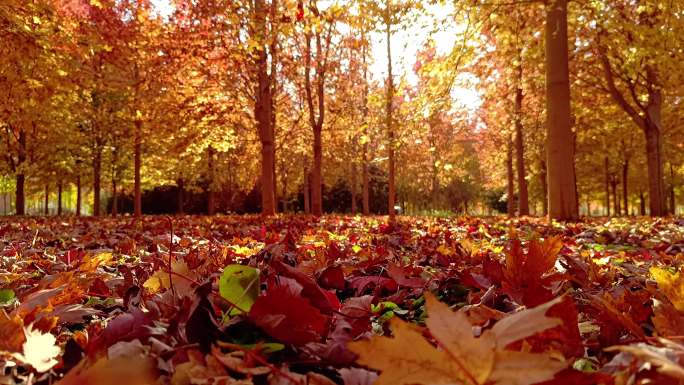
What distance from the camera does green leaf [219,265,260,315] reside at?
1.10 m

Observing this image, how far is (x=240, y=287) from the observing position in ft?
3.66

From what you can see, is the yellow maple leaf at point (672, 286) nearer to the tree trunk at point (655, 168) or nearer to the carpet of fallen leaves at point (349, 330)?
the carpet of fallen leaves at point (349, 330)

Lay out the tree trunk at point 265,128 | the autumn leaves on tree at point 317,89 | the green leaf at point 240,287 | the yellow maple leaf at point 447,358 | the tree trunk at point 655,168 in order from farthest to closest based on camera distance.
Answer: the tree trunk at point 655,168 < the tree trunk at point 265,128 < the autumn leaves on tree at point 317,89 < the green leaf at point 240,287 < the yellow maple leaf at point 447,358

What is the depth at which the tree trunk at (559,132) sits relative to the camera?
8.21m

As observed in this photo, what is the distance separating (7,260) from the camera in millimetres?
2873

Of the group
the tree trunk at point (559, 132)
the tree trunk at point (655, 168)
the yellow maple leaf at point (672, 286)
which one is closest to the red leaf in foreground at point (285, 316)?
the yellow maple leaf at point (672, 286)

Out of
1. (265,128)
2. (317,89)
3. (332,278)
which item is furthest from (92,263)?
(317,89)

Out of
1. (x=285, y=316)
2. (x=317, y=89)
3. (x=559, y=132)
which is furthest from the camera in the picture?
(x=317, y=89)

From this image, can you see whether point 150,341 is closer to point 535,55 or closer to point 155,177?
point 535,55

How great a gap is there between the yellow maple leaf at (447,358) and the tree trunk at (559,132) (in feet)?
27.1

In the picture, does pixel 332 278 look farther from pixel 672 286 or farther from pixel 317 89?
pixel 317 89

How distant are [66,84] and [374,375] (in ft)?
34.6

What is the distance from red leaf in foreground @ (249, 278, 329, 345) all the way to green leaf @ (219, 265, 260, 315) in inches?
2.5

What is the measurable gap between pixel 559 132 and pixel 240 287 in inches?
320
